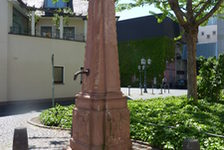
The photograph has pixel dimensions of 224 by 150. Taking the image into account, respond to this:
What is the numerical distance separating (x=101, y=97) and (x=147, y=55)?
38139 mm

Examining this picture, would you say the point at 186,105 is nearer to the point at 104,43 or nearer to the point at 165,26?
the point at 104,43

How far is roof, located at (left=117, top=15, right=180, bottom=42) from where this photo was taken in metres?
41.2

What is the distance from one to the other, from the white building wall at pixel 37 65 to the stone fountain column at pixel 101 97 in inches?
540

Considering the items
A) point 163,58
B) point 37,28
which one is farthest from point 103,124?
point 163,58

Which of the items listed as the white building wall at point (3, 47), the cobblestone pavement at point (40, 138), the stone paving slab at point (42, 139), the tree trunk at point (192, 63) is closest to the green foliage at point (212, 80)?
the tree trunk at point (192, 63)

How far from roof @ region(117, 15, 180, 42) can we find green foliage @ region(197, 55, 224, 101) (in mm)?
26974

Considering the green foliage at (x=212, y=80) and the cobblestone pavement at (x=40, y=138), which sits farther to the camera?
the green foliage at (x=212, y=80)

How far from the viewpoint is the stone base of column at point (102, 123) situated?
4.77 meters

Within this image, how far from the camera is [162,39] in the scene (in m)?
41.1

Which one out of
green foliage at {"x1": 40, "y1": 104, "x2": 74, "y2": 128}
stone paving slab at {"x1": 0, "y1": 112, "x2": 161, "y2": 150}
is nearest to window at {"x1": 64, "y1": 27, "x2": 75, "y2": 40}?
green foliage at {"x1": 40, "y1": 104, "x2": 74, "y2": 128}

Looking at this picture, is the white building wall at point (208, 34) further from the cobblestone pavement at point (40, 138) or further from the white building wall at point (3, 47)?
the cobblestone pavement at point (40, 138)

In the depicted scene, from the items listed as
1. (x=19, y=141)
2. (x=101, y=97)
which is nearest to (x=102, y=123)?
(x=101, y=97)

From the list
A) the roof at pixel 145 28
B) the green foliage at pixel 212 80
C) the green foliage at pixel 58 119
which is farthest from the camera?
the roof at pixel 145 28

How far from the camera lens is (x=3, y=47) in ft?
55.9
